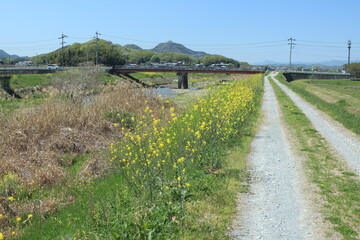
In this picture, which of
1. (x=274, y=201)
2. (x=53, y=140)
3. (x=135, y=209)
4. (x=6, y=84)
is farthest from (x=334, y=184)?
(x=6, y=84)

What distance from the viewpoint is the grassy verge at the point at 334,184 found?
800 centimetres

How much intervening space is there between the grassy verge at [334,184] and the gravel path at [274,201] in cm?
49

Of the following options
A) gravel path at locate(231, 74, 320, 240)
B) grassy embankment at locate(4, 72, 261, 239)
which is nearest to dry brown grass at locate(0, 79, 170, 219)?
grassy embankment at locate(4, 72, 261, 239)

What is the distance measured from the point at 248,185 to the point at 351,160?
483cm

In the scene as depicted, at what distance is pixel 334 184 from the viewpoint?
Result: 34.3 feet

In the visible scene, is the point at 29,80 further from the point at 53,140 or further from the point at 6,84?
the point at 53,140

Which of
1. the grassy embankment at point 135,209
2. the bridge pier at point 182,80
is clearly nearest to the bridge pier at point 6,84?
the bridge pier at point 182,80

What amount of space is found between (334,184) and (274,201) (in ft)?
7.51

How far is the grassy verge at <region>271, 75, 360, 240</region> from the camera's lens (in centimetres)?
800

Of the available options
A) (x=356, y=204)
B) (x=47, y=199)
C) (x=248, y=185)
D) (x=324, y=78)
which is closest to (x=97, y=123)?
(x=47, y=199)

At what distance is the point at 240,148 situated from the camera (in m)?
14.7

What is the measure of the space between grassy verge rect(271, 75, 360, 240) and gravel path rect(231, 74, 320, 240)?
488mm

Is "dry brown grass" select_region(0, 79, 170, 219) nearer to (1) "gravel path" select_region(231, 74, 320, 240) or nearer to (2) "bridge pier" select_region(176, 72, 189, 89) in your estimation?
(1) "gravel path" select_region(231, 74, 320, 240)

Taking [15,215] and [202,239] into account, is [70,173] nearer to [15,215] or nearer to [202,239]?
[15,215]
